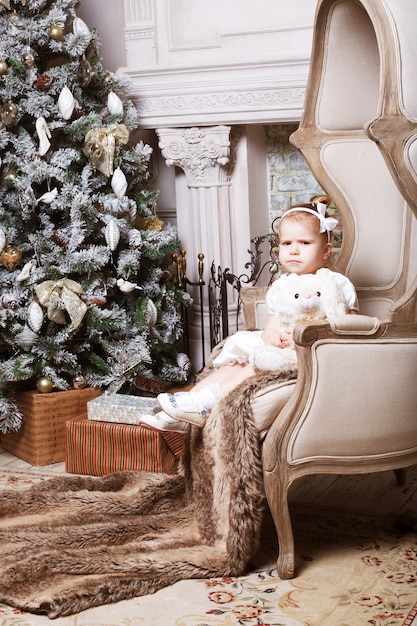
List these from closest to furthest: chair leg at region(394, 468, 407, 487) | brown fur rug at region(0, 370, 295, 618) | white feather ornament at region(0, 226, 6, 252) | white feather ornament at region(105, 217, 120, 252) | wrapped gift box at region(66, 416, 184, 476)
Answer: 1. brown fur rug at region(0, 370, 295, 618)
2. chair leg at region(394, 468, 407, 487)
3. wrapped gift box at region(66, 416, 184, 476)
4. white feather ornament at region(0, 226, 6, 252)
5. white feather ornament at region(105, 217, 120, 252)

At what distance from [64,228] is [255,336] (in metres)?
1.28

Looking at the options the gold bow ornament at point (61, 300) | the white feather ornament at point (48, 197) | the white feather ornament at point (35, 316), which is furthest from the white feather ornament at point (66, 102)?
the white feather ornament at point (35, 316)

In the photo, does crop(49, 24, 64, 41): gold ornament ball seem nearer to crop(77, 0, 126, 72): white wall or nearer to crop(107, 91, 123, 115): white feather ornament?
crop(107, 91, 123, 115): white feather ornament

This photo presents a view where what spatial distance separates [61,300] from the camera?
3.79 metres

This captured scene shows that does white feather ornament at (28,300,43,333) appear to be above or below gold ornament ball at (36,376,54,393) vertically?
above

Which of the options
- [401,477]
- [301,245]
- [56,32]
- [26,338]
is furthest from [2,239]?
[401,477]

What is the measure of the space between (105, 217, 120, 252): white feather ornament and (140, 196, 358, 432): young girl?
41.1 inches

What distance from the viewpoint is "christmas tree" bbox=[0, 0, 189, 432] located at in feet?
12.5

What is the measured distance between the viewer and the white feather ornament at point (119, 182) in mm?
3943

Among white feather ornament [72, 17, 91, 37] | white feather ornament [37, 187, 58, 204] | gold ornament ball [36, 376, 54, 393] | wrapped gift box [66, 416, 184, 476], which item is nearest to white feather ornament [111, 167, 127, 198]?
white feather ornament [37, 187, 58, 204]

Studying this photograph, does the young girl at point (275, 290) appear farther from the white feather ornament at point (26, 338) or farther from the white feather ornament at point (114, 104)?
the white feather ornament at point (114, 104)

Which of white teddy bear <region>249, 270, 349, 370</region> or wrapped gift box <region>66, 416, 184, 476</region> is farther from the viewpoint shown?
wrapped gift box <region>66, 416, 184, 476</region>

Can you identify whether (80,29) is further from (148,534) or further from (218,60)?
(148,534)

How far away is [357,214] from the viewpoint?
3.30 metres
